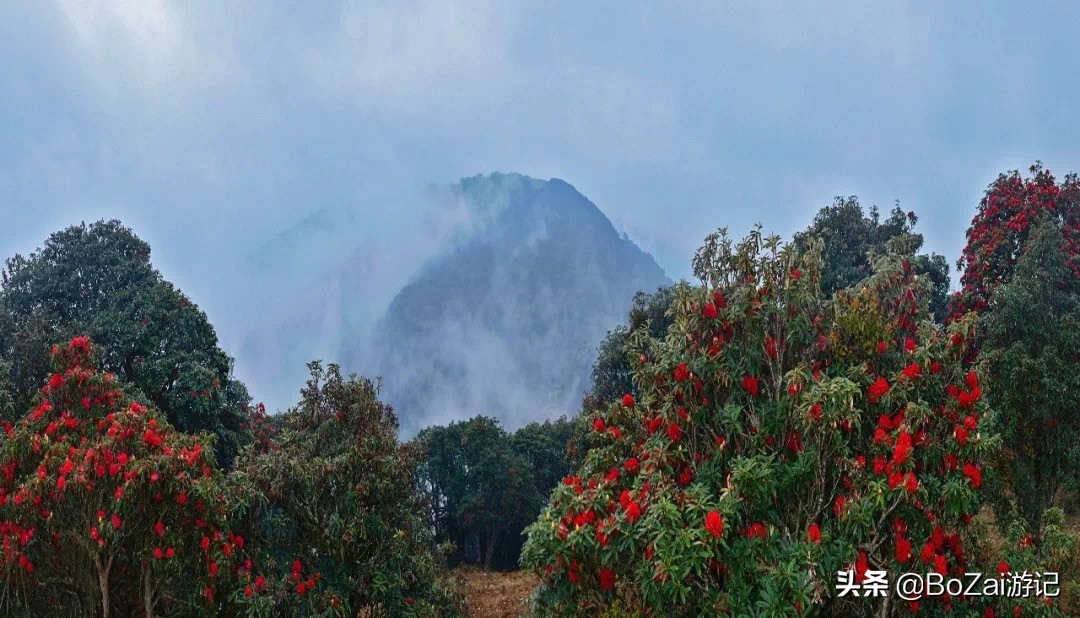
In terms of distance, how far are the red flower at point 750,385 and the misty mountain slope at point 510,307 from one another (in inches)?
3784

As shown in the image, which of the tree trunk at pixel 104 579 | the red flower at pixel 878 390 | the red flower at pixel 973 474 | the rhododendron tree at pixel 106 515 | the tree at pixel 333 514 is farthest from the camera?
the tree at pixel 333 514

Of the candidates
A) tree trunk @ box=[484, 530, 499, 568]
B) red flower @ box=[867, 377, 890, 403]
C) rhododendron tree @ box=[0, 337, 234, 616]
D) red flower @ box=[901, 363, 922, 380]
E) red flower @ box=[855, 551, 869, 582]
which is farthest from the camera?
tree trunk @ box=[484, 530, 499, 568]

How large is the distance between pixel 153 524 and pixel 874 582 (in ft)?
30.6

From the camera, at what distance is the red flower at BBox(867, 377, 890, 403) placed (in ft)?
24.9

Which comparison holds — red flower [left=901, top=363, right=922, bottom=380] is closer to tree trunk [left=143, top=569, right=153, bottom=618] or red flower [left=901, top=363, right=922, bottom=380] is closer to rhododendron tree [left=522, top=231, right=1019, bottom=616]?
rhododendron tree [left=522, top=231, right=1019, bottom=616]

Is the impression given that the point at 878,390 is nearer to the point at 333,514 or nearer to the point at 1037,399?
the point at 333,514

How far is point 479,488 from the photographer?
34.7m

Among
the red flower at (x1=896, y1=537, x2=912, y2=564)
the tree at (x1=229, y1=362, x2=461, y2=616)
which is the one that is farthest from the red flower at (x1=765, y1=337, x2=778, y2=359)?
the tree at (x1=229, y1=362, x2=461, y2=616)

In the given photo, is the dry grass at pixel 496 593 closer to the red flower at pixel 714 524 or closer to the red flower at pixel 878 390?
the red flower at pixel 714 524

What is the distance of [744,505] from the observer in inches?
296

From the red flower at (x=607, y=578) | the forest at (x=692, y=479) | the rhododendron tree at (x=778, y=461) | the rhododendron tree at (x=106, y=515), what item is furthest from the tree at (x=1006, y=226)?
the rhododendron tree at (x=106, y=515)

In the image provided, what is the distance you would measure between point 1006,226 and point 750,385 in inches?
746

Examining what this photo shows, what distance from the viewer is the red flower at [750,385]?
26.8ft

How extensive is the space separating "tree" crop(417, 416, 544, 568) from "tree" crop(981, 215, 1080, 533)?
78.0ft
